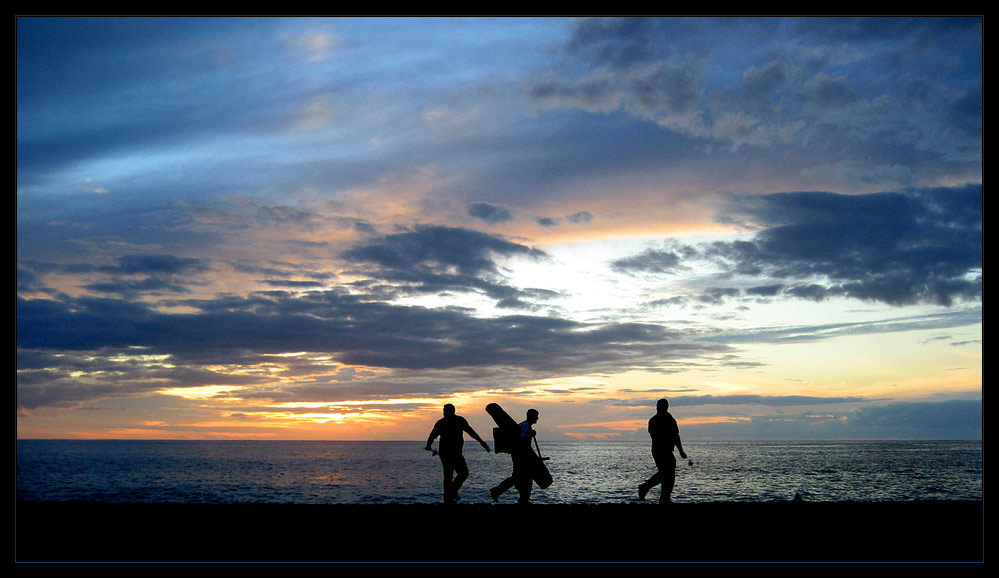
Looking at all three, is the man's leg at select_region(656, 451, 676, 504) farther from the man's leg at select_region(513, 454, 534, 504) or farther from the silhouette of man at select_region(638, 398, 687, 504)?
the man's leg at select_region(513, 454, 534, 504)

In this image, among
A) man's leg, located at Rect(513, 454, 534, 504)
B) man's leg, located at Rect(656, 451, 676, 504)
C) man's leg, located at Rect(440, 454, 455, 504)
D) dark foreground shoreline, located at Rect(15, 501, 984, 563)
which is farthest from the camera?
man's leg, located at Rect(440, 454, 455, 504)

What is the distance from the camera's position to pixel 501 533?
34.3ft

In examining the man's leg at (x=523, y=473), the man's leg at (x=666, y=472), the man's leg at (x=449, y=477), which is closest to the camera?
the man's leg at (x=523, y=473)

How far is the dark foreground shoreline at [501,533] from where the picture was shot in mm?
8820

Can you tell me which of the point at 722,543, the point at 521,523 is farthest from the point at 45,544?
the point at 722,543

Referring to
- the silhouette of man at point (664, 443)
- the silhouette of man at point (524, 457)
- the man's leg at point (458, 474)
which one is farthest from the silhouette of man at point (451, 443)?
the silhouette of man at point (664, 443)

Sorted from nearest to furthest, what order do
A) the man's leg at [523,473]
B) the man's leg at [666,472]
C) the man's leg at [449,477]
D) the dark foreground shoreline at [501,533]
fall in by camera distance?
the dark foreground shoreline at [501,533], the man's leg at [523,473], the man's leg at [666,472], the man's leg at [449,477]

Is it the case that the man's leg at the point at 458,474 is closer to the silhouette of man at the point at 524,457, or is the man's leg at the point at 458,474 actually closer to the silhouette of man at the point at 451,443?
the silhouette of man at the point at 451,443

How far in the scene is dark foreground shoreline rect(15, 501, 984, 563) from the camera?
28.9 ft

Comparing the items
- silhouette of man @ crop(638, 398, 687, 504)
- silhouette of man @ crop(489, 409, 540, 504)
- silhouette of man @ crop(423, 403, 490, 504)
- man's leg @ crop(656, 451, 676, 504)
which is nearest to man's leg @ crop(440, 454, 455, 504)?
silhouette of man @ crop(423, 403, 490, 504)

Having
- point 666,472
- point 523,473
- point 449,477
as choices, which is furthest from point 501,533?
point 666,472

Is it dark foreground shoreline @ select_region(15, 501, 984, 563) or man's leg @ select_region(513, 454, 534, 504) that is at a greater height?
man's leg @ select_region(513, 454, 534, 504)

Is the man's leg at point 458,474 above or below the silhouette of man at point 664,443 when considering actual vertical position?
below
